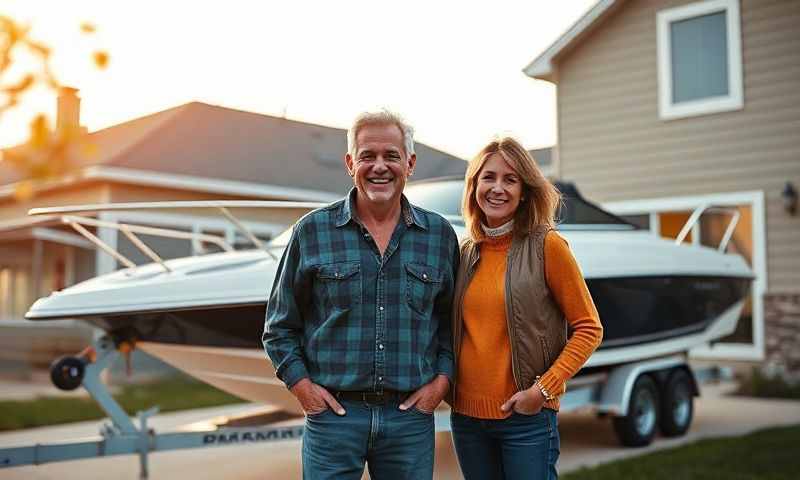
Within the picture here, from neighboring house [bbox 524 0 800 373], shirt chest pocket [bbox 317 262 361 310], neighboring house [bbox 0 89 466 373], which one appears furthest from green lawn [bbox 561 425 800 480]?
neighboring house [bbox 0 89 466 373]

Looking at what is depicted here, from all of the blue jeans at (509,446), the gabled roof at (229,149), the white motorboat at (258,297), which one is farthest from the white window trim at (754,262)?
the blue jeans at (509,446)

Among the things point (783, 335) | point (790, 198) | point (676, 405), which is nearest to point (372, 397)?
point (676, 405)

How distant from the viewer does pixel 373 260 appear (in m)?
2.49

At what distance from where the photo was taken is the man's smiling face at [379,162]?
8.18 feet

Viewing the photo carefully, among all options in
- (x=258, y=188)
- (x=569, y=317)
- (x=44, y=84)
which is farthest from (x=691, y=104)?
(x=44, y=84)

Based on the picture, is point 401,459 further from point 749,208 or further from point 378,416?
point 749,208

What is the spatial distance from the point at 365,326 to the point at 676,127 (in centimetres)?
893

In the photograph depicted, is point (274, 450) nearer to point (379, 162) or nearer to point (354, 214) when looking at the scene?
point (354, 214)

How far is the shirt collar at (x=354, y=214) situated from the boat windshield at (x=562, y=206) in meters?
3.05

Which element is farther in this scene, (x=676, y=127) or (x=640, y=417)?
(x=676, y=127)

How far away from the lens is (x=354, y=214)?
2.55 meters

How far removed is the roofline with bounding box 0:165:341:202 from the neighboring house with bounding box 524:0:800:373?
472cm

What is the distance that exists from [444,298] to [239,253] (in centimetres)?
319

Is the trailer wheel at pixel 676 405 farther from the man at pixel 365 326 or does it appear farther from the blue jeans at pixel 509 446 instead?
the man at pixel 365 326
